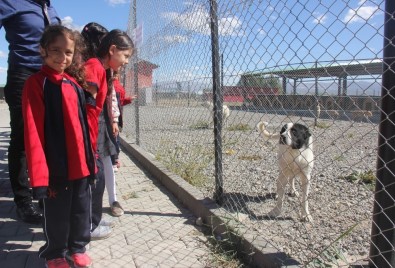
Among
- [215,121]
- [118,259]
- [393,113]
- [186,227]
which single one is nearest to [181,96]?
[215,121]

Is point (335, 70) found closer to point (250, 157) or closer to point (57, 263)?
point (57, 263)

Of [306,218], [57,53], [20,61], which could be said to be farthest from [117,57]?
[306,218]

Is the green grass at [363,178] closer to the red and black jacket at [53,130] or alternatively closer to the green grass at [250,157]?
the green grass at [250,157]

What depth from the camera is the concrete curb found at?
7.89 ft

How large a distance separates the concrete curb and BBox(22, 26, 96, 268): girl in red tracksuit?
45.3 inches

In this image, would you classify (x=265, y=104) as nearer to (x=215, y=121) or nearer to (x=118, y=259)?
(x=215, y=121)

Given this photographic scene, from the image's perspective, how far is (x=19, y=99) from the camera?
10.3 feet

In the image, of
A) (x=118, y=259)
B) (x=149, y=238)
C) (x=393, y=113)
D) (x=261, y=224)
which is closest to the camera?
(x=393, y=113)

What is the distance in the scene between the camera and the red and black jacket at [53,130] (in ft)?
7.09

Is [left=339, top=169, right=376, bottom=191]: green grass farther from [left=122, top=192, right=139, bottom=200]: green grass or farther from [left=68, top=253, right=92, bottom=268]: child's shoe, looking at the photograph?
[left=68, top=253, right=92, bottom=268]: child's shoe

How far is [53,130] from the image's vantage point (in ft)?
7.50

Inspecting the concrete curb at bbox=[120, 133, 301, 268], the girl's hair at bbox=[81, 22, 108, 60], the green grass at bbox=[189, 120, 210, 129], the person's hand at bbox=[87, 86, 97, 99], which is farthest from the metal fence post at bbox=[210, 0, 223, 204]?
the green grass at bbox=[189, 120, 210, 129]

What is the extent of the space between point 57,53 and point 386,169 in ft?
6.60

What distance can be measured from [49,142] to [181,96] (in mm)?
3050
